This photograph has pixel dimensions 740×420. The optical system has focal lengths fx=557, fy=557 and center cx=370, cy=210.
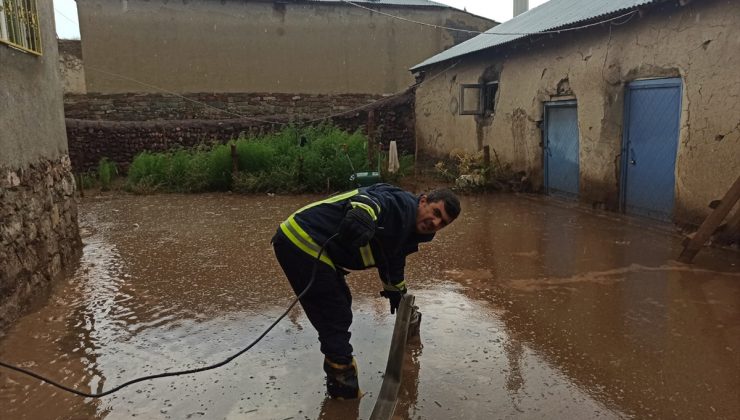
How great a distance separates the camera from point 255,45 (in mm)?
18984

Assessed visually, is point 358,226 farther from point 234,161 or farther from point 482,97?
point 482,97

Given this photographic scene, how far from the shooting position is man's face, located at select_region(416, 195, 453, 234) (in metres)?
2.99

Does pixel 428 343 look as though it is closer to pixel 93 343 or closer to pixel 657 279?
pixel 93 343

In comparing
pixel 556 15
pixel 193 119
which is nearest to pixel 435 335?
pixel 556 15

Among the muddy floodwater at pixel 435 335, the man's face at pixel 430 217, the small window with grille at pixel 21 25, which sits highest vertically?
the small window with grille at pixel 21 25

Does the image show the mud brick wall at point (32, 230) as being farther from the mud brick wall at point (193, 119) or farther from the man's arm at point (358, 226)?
the mud brick wall at point (193, 119)

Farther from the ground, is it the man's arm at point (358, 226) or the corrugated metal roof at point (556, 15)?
the corrugated metal roof at point (556, 15)

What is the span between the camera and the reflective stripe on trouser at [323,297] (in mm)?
3014

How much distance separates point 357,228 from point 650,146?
266 inches

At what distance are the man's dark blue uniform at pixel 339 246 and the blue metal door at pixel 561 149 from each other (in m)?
7.47

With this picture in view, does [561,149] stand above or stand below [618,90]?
below

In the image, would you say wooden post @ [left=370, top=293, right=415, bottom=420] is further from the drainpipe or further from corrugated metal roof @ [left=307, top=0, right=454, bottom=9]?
the drainpipe

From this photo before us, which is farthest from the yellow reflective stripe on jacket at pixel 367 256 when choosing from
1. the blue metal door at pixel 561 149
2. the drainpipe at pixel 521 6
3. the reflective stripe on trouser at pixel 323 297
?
the drainpipe at pixel 521 6

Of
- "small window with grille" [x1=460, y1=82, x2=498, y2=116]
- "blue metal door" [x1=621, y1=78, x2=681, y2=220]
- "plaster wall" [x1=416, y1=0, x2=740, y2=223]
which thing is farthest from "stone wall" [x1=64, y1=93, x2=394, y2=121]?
"blue metal door" [x1=621, y1=78, x2=681, y2=220]
